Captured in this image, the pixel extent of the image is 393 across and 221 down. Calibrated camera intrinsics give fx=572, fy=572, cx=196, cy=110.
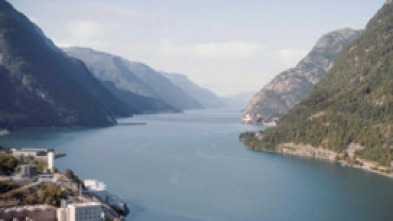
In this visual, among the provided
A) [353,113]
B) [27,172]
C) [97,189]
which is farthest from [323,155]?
[27,172]

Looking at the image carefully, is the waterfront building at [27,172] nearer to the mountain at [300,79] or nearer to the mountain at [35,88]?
the mountain at [35,88]

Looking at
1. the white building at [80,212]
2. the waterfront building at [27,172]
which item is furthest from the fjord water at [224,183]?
the waterfront building at [27,172]

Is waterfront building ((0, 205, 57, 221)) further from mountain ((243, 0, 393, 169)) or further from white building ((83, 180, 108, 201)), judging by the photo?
mountain ((243, 0, 393, 169))

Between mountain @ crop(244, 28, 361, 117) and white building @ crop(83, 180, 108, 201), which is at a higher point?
mountain @ crop(244, 28, 361, 117)

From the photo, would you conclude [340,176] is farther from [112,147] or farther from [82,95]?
[82,95]

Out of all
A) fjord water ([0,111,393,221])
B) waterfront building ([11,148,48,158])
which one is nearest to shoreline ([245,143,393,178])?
fjord water ([0,111,393,221])

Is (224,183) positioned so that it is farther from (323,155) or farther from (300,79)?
(300,79)
